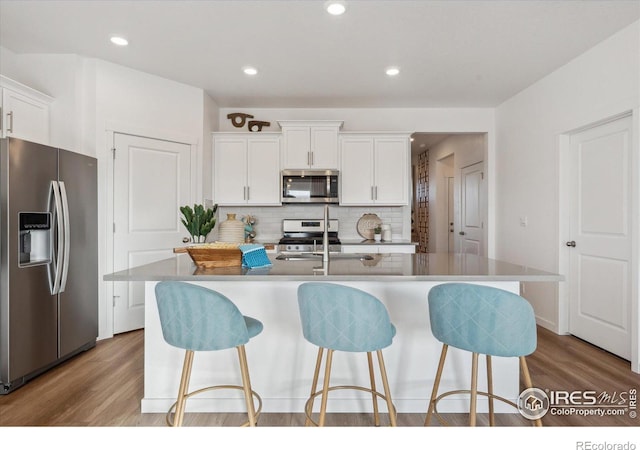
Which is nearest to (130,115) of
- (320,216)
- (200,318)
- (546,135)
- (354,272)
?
(320,216)

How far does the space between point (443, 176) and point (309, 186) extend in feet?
11.3

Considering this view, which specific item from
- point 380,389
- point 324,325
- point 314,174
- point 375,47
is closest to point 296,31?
Result: point 375,47

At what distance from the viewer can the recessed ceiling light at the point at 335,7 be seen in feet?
8.01

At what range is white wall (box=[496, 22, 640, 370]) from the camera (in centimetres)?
283

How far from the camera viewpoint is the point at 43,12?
103 inches

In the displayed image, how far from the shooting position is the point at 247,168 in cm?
445

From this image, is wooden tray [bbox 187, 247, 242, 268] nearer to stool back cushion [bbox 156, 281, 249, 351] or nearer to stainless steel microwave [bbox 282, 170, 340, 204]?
stool back cushion [bbox 156, 281, 249, 351]

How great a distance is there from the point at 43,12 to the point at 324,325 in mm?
3001

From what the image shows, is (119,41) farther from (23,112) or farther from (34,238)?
(34,238)

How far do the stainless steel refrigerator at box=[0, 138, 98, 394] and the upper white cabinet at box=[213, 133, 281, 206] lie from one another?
153cm

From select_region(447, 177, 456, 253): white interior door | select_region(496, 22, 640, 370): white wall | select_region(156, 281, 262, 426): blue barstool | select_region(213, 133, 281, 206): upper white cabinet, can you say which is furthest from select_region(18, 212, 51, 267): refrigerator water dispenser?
select_region(447, 177, 456, 253): white interior door

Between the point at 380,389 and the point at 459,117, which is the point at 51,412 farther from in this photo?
the point at 459,117

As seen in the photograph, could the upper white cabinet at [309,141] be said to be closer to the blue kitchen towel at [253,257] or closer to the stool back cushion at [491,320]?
the blue kitchen towel at [253,257]

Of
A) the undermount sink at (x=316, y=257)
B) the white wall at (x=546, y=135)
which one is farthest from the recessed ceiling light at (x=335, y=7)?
the white wall at (x=546, y=135)
